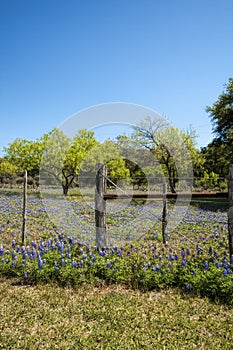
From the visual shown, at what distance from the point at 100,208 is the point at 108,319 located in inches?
106

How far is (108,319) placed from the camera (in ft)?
11.8

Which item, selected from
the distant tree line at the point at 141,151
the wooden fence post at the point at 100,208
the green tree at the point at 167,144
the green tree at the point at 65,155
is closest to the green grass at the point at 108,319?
the wooden fence post at the point at 100,208

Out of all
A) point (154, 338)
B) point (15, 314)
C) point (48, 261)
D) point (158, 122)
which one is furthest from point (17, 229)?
point (158, 122)

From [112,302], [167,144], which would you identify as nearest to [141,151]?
[167,144]

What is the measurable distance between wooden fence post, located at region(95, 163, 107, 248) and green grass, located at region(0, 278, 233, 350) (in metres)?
1.57

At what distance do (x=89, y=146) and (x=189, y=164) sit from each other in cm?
1372

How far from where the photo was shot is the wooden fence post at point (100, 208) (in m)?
6.00

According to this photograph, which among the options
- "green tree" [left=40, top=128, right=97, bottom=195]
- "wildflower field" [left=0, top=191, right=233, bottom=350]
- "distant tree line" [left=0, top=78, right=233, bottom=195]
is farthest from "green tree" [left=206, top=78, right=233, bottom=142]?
"wildflower field" [left=0, top=191, right=233, bottom=350]

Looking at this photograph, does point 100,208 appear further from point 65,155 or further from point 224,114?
point 224,114

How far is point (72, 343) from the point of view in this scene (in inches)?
122

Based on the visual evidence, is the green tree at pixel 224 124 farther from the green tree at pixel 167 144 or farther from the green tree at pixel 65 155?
the green tree at pixel 65 155

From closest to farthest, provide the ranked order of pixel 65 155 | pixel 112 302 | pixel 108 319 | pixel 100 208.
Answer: pixel 108 319, pixel 112 302, pixel 100 208, pixel 65 155

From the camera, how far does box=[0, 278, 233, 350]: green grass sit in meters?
3.13

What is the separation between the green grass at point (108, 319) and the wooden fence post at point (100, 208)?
1.57 metres
